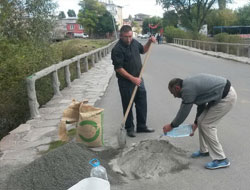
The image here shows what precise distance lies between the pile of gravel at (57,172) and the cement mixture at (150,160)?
0.23 m

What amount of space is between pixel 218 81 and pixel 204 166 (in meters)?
1.13

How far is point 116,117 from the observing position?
22.0 ft

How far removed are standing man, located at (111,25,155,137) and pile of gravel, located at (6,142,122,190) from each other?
60.5 inches

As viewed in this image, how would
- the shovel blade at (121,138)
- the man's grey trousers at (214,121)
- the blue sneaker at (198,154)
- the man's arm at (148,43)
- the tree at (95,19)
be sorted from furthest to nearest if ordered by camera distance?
the tree at (95,19), the man's arm at (148,43), the shovel blade at (121,138), the blue sneaker at (198,154), the man's grey trousers at (214,121)

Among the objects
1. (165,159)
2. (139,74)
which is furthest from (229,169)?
(139,74)

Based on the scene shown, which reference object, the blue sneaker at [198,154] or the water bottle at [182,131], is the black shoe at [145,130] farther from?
the blue sneaker at [198,154]

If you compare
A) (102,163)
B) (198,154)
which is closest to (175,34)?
(198,154)

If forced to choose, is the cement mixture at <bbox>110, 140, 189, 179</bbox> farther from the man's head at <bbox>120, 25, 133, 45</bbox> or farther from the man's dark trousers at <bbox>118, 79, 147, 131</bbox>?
the man's head at <bbox>120, 25, 133, 45</bbox>

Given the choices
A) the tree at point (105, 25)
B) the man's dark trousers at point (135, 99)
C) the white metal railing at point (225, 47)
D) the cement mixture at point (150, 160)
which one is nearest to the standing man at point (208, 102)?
the cement mixture at point (150, 160)

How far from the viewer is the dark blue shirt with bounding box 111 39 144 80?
5039 millimetres

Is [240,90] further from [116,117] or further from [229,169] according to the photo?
[229,169]

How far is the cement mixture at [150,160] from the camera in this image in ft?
12.9

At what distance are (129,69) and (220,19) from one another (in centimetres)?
6607

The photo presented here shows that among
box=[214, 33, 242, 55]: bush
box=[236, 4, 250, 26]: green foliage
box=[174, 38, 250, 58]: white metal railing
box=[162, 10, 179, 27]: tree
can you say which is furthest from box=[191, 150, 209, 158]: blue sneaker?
box=[236, 4, 250, 26]: green foliage
